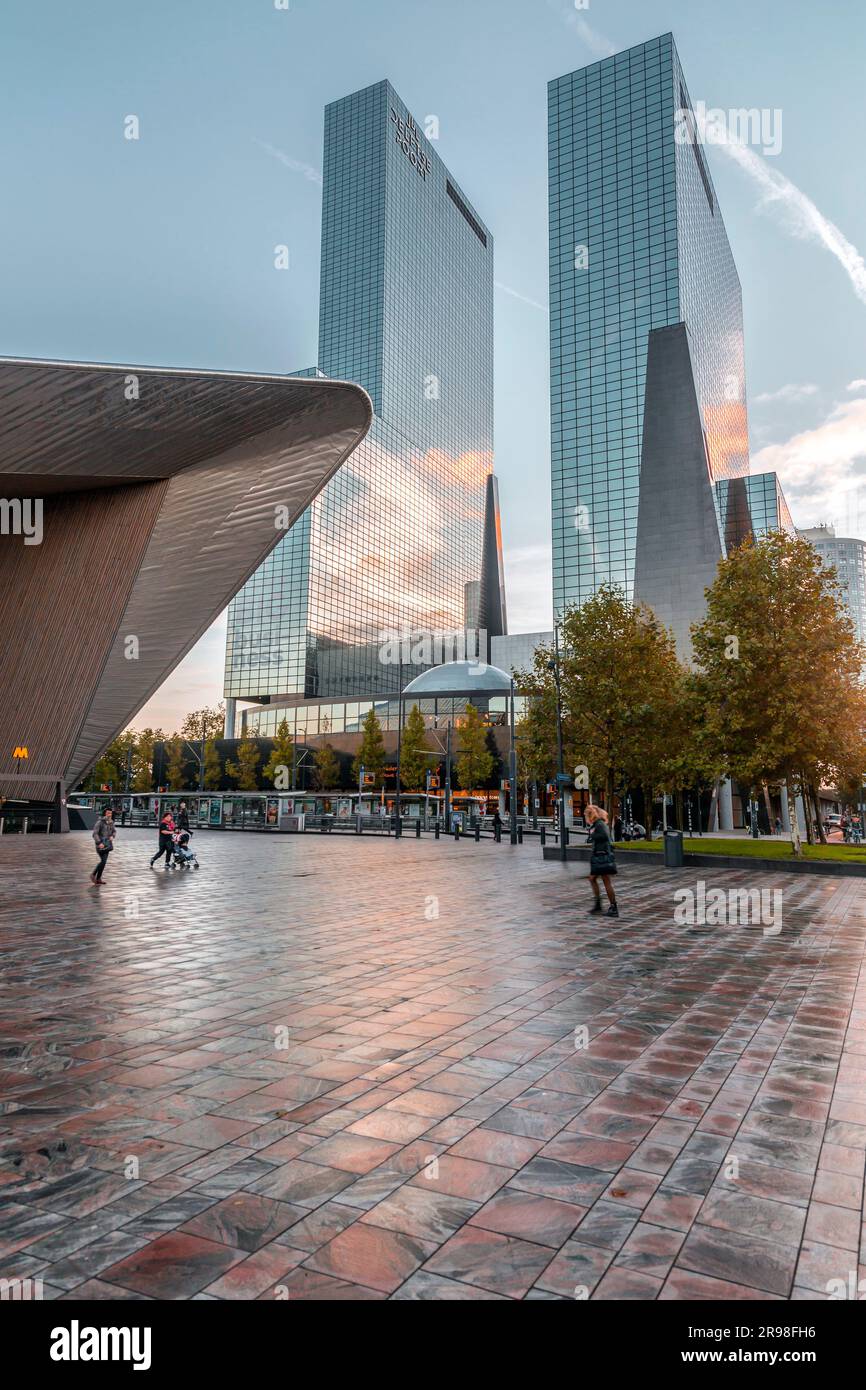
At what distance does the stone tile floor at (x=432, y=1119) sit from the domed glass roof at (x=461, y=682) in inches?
2941

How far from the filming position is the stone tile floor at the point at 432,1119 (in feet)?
10.0

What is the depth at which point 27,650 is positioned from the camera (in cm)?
3334

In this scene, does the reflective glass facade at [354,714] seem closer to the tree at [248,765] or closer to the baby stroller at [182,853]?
the tree at [248,765]

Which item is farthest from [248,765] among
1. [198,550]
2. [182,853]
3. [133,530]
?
[182,853]

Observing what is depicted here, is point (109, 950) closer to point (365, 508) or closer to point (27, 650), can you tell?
point (27, 650)

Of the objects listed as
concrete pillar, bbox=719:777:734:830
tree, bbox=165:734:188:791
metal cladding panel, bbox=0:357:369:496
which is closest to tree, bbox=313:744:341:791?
tree, bbox=165:734:188:791

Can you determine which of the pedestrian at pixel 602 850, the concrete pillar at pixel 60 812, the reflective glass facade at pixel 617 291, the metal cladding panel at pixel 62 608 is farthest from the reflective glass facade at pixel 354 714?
the pedestrian at pixel 602 850

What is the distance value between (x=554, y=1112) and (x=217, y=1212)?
1984 mm

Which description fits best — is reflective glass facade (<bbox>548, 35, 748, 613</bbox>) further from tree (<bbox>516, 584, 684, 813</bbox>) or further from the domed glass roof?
tree (<bbox>516, 584, 684, 813</bbox>)

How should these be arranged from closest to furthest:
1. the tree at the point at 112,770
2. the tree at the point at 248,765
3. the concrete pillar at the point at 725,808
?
the concrete pillar at the point at 725,808, the tree at the point at 248,765, the tree at the point at 112,770

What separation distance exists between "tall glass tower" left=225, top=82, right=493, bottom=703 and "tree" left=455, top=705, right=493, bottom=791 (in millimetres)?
31923

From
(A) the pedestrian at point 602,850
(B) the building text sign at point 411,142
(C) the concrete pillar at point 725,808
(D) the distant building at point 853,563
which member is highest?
(B) the building text sign at point 411,142

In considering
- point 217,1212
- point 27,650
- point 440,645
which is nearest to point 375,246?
point 440,645

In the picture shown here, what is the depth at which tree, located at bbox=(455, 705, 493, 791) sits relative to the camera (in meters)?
70.9
